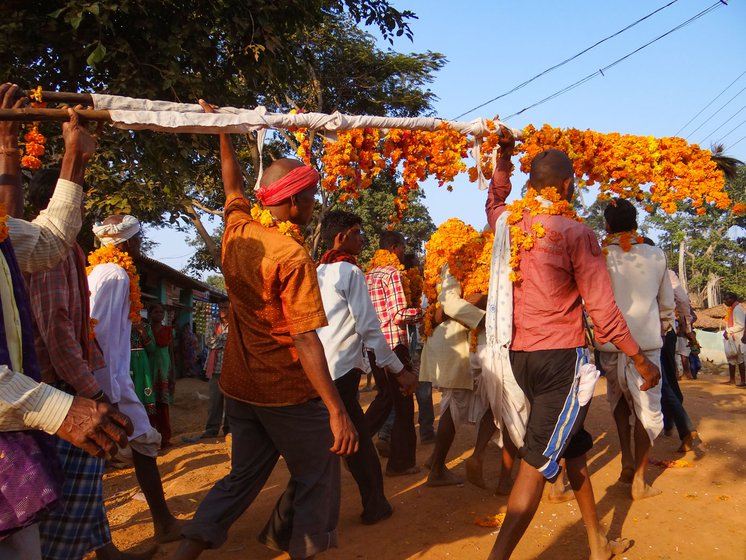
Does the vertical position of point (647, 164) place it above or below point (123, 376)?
above

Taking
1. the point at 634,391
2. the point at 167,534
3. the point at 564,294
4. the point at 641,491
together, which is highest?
the point at 564,294

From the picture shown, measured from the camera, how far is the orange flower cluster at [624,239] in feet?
17.7

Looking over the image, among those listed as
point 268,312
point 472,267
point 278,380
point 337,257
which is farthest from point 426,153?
point 278,380

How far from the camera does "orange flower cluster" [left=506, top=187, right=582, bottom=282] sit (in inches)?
151

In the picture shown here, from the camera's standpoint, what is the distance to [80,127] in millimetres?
2766

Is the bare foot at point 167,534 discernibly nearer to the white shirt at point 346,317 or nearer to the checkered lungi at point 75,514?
the checkered lungi at point 75,514

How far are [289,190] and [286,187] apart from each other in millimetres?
23

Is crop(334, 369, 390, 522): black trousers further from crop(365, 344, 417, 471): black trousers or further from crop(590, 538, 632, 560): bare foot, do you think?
crop(590, 538, 632, 560): bare foot

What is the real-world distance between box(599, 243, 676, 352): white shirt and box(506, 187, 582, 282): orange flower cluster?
5.33ft

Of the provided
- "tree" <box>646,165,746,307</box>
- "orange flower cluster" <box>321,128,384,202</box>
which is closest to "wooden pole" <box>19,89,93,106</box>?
"orange flower cluster" <box>321,128,384,202</box>

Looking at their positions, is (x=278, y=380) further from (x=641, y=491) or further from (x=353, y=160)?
(x=641, y=491)

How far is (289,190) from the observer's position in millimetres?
3459

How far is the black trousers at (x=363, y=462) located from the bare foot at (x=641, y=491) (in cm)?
200

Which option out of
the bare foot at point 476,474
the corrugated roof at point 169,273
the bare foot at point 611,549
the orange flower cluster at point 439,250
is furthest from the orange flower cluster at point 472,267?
the corrugated roof at point 169,273
